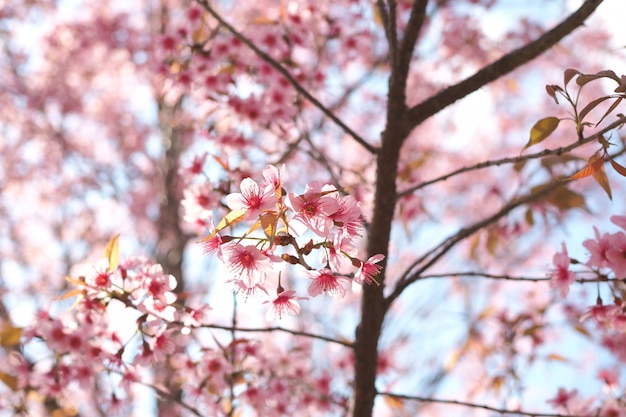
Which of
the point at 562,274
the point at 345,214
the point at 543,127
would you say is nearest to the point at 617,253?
the point at 562,274

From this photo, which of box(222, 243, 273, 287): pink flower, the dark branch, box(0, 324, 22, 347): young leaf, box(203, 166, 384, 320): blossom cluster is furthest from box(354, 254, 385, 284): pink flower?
box(0, 324, 22, 347): young leaf

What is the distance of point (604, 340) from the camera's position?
2.29 m

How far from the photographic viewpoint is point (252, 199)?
0.95 metres

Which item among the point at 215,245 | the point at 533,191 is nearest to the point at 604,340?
the point at 533,191

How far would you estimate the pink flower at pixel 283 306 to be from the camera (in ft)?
3.52

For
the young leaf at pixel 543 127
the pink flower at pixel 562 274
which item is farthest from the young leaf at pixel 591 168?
the pink flower at pixel 562 274

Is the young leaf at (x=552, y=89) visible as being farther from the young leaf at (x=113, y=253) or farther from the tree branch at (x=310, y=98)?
the young leaf at (x=113, y=253)

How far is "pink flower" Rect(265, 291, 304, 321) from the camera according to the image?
3.52 feet

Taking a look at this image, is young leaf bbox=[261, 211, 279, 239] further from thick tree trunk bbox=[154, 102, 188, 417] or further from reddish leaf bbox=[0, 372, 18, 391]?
thick tree trunk bbox=[154, 102, 188, 417]

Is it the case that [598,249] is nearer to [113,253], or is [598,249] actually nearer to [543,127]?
[543,127]

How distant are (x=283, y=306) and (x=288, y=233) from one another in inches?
8.2

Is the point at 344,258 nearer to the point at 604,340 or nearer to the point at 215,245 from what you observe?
the point at 215,245

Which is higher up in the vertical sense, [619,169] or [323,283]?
[619,169]

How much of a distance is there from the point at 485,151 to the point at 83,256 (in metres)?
5.53
